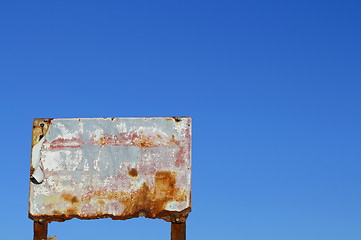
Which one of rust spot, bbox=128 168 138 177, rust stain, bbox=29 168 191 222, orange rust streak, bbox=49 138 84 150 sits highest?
orange rust streak, bbox=49 138 84 150

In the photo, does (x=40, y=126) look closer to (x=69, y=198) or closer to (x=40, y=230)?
(x=69, y=198)

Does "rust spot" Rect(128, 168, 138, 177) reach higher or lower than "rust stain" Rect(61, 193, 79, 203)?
higher

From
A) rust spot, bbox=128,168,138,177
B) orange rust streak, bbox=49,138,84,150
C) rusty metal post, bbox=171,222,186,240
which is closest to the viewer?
rusty metal post, bbox=171,222,186,240

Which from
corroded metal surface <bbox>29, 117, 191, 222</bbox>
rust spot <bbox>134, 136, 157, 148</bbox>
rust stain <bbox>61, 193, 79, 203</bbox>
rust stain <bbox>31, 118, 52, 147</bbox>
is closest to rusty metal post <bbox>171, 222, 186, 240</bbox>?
corroded metal surface <bbox>29, 117, 191, 222</bbox>

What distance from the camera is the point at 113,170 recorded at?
720 cm

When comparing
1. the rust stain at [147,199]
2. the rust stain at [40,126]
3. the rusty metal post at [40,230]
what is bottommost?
the rusty metal post at [40,230]

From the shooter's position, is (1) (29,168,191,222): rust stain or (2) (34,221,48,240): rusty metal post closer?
(1) (29,168,191,222): rust stain

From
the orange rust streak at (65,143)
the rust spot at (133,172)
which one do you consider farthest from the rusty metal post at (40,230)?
the rust spot at (133,172)

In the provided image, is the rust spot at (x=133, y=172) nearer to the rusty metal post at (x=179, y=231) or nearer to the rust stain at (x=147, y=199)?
the rust stain at (x=147, y=199)

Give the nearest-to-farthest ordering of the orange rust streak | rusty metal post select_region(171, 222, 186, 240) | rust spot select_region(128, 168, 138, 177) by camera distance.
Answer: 1. rusty metal post select_region(171, 222, 186, 240)
2. rust spot select_region(128, 168, 138, 177)
3. the orange rust streak

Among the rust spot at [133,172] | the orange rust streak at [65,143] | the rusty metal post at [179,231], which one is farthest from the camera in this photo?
the orange rust streak at [65,143]

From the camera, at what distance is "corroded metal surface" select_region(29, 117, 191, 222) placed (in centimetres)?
712

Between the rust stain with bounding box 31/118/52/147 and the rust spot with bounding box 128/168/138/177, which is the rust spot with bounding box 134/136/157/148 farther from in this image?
the rust stain with bounding box 31/118/52/147

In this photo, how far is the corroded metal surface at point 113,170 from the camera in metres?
7.12
